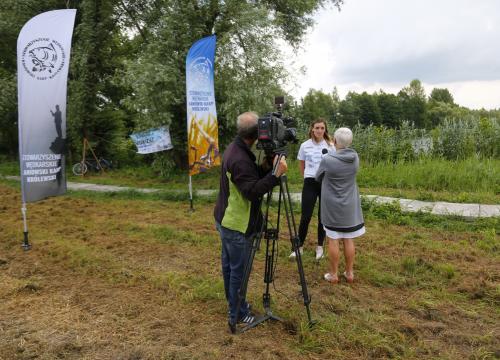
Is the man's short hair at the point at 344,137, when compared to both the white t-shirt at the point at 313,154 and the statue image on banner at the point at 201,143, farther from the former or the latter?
the statue image on banner at the point at 201,143

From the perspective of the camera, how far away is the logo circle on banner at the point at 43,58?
20.0ft

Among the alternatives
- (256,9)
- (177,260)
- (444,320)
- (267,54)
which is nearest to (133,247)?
(177,260)

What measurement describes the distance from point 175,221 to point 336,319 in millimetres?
4573

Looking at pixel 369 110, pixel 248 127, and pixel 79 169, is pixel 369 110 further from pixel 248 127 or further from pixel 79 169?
pixel 248 127

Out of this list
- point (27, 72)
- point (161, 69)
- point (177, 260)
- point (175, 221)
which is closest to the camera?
point (177, 260)

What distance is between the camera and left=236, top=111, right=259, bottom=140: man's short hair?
10.8 feet

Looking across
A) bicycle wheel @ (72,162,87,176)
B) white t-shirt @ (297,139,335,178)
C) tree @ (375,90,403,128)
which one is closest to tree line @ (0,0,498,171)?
bicycle wheel @ (72,162,87,176)

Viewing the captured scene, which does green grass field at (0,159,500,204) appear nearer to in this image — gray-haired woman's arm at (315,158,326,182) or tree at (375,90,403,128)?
gray-haired woman's arm at (315,158,326,182)

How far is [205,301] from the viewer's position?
4238 millimetres

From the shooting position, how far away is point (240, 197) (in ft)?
10.9

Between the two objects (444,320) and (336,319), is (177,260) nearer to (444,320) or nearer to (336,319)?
(336,319)

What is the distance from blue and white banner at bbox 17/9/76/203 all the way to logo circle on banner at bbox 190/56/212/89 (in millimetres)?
2531

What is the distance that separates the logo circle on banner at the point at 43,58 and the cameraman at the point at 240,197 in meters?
4.25

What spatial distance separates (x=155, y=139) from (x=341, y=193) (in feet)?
28.0
